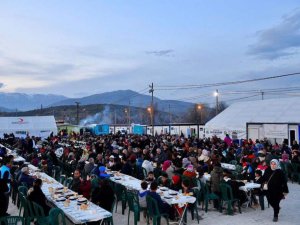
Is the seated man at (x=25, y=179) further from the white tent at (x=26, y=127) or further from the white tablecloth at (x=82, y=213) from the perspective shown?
the white tent at (x=26, y=127)

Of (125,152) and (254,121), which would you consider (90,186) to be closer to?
(125,152)

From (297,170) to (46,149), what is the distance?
508 inches

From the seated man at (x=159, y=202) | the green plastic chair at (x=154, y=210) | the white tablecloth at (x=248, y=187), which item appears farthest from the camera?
the white tablecloth at (x=248, y=187)

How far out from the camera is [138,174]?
46.1 feet

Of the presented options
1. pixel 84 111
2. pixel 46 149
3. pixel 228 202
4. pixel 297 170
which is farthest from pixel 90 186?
pixel 84 111

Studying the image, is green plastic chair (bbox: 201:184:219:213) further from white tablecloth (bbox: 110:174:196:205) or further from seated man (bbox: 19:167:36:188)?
seated man (bbox: 19:167:36:188)

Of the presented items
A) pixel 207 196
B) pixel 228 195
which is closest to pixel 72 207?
pixel 207 196

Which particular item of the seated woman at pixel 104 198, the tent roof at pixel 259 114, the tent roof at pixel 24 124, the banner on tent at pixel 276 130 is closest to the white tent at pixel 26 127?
the tent roof at pixel 24 124

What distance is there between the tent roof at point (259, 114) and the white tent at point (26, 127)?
51.5 feet

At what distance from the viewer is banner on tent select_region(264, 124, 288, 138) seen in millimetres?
24078

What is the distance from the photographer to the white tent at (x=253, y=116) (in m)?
25.3

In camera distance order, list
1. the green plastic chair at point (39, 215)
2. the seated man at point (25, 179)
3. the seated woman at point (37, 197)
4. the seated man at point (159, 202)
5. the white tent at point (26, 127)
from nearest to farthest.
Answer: the green plastic chair at point (39, 215)
the seated woman at point (37, 197)
the seated man at point (159, 202)
the seated man at point (25, 179)
the white tent at point (26, 127)

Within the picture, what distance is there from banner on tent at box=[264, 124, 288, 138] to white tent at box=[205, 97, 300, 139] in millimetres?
278

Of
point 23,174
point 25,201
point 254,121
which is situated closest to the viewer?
point 25,201
